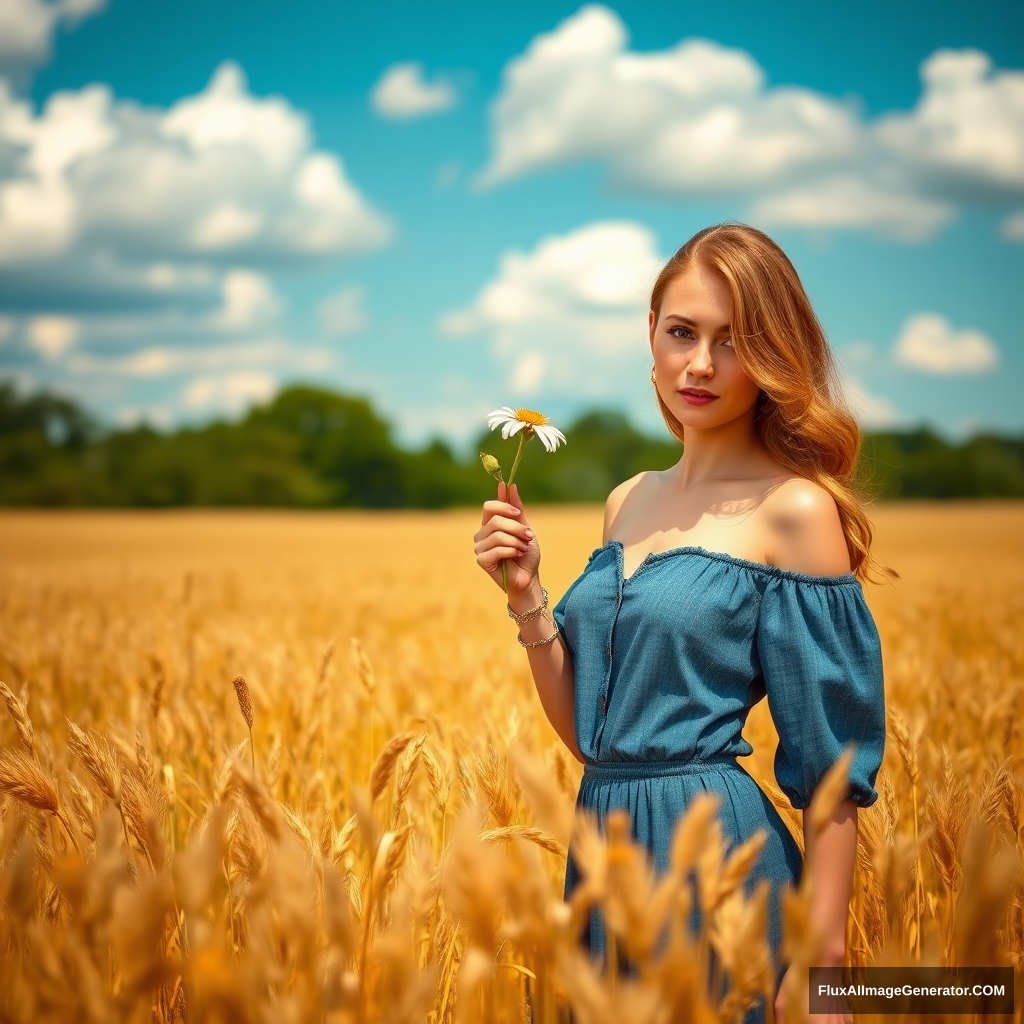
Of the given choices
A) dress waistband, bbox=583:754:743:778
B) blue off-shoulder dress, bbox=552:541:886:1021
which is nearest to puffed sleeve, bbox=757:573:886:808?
blue off-shoulder dress, bbox=552:541:886:1021

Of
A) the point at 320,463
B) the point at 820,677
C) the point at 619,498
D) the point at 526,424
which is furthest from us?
the point at 320,463

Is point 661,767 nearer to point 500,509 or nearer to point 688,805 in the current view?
point 688,805

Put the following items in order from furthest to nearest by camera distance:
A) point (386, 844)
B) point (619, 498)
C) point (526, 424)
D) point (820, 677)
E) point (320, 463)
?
point (320, 463) → point (619, 498) → point (526, 424) → point (820, 677) → point (386, 844)

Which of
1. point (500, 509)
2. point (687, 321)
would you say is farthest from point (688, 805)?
point (687, 321)

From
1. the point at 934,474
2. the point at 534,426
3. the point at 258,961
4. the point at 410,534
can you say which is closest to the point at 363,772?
the point at 534,426

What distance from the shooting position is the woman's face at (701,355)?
177 centimetres

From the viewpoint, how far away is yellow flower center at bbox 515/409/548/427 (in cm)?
175

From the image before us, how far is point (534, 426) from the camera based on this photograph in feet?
5.65

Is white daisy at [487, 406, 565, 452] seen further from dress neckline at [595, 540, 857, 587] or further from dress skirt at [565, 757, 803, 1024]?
dress skirt at [565, 757, 803, 1024]

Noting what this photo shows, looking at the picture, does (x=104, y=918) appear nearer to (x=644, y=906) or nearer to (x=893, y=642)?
(x=644, y=906)

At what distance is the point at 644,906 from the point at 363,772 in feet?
7.28

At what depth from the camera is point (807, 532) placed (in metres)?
1.67

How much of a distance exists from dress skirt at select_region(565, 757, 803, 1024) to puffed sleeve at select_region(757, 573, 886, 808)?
0.09 m

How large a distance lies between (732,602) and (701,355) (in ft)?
1.67
